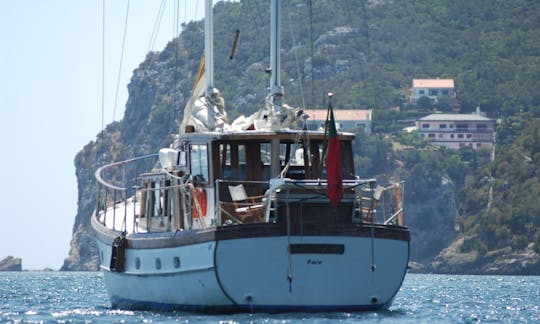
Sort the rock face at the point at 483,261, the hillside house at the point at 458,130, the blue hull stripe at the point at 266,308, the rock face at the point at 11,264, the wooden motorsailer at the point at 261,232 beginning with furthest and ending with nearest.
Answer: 1. the hillside house at the point at 458,130
2. the rock face at the point at 11,264
3. the rock face at the point at 483,261
4. the blue hull stripe at the point at 266,308
5. the wooden motorsailer at the point at 261,232

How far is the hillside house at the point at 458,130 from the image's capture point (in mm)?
174000

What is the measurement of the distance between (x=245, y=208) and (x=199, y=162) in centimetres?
234

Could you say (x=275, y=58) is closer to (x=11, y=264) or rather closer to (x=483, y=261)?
(x=483, y=261)

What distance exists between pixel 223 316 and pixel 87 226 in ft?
499

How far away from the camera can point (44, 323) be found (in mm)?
31000

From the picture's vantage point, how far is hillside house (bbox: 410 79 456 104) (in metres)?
188

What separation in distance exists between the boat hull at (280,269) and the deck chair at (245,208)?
1310 millimetres

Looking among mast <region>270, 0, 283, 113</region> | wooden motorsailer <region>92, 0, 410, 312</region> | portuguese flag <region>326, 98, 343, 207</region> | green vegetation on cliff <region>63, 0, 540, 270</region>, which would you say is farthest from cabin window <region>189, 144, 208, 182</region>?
green vegetation on cliff <region>63, 0, 540, 270</region>

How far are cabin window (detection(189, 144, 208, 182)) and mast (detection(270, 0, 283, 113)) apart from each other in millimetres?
1893

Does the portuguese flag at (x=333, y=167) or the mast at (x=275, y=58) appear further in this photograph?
the mast at (x=275, y=58)

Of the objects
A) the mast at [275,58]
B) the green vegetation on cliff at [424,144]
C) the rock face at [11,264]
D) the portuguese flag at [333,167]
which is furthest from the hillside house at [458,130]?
the portuguese flag at [333,167]

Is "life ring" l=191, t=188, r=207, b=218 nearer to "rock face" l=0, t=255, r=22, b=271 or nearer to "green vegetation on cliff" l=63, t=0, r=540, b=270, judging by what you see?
"green vegetation on cliff" l=63, t=0, r=540, b=270

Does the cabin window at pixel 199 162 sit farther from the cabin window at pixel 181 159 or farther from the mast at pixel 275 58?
the mast at pixel 275 58

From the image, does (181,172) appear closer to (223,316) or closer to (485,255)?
(223,316)
